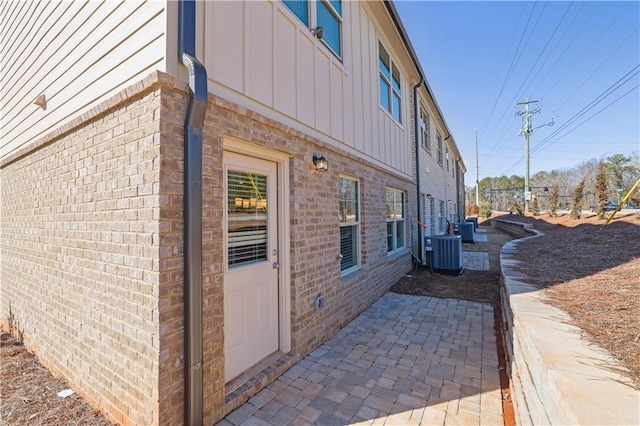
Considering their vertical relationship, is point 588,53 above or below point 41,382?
above

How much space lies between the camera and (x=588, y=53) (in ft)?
49.9

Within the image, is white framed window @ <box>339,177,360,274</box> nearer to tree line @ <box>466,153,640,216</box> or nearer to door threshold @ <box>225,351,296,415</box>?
door threshold @ <box>225,351,296,415</box>

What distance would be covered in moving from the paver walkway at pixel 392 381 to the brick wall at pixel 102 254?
41.8 inches

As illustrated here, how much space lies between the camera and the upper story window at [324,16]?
153 inches

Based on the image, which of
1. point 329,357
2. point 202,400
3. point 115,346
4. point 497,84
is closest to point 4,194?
point 115,346

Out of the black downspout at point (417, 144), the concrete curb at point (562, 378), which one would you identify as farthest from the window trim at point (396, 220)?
the concrete curb at point (562, 378)

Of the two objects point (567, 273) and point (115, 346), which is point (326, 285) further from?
point (567, 273)

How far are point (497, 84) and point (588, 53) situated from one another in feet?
27.8

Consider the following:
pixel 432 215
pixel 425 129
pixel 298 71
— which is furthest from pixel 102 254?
pixel 432 215

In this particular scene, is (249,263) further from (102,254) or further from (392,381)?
(392,381)

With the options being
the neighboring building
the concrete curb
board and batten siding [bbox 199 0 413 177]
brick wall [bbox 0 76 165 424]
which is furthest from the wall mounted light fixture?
the concrete curb

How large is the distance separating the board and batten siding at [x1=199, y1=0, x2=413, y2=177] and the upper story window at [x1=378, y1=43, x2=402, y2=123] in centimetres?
52

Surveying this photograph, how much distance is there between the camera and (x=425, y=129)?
11070mm

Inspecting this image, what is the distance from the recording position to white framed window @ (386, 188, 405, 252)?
7.12m
